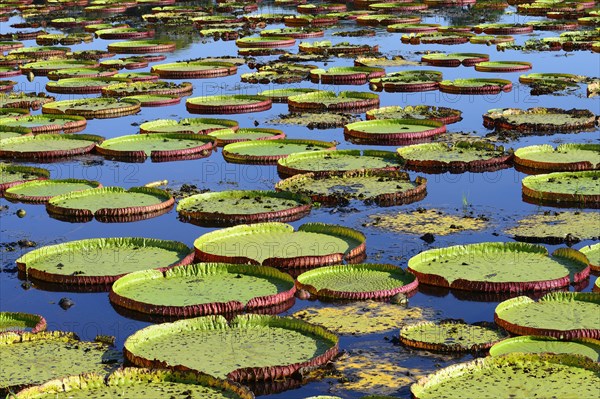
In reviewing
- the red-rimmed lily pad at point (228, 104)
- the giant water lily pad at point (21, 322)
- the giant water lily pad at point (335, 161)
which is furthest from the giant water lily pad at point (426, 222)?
the red-rimmed lily pad at point (228, 104)

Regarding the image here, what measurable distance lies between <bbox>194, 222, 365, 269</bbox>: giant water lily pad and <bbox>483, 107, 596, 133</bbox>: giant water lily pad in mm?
5828

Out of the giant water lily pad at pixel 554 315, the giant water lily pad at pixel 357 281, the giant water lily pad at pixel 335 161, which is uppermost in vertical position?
the giant water lily pad at pixel 335 161

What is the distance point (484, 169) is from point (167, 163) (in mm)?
3862

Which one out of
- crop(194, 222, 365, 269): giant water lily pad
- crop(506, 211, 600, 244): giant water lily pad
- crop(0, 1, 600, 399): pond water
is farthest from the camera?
crop(506, 211, 600, 244): giant water lily pad

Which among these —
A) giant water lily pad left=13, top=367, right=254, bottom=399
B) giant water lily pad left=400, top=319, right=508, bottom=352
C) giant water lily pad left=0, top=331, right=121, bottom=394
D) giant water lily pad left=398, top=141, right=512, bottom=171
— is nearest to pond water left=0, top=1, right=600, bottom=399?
giant water lily pad left=400, top=319, right=508, bottom=352

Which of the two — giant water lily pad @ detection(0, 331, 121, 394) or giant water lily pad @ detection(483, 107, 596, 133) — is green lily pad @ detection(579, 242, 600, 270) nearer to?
giant water lily pad @ detection(0, 331, 121, 394)

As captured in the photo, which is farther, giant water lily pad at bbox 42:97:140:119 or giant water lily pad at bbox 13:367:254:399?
giant water lily pad at bbox 42:97:140:119

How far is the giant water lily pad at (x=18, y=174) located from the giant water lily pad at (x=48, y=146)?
100 centimetres

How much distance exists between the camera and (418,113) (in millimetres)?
17141

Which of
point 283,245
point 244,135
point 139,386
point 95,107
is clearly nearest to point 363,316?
point 283,245

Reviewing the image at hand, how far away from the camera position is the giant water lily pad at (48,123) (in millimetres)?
16656

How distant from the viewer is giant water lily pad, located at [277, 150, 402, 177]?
13.6 meters

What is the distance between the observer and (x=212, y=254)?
10.4 meters

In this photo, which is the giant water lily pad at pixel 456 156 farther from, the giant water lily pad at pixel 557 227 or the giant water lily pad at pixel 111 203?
the giant water lily pad at pixel 111 203
